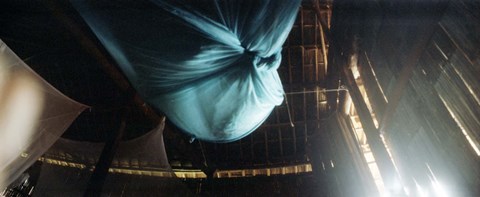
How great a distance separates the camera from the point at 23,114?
399 cm

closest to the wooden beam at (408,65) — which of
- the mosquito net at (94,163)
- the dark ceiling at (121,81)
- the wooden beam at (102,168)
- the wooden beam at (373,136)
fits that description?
the wooden beam at (373,136)

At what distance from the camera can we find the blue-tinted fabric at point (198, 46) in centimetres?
269

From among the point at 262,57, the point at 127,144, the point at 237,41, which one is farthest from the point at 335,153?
the point at 127,144

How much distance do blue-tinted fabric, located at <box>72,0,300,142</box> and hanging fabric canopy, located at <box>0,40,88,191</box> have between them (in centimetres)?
158

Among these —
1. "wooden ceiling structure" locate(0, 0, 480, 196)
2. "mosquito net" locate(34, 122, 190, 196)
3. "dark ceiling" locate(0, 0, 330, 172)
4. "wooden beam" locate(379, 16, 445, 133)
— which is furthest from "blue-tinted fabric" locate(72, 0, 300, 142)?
"mosquito net" locate(34, 122, 190, 196)

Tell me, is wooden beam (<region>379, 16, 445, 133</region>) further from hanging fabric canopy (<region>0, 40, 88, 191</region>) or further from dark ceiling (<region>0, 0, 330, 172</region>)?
hanging fabric canopy (<region>0, 40, 88, 191</region>)

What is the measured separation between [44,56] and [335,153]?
6.72m

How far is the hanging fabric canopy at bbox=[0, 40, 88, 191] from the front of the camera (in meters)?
3.62

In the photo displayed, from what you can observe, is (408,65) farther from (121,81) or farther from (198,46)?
(121,81)

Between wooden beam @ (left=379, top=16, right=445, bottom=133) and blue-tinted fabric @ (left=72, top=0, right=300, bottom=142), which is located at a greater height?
blue-tinted fabric @ (left=72, top=0, right=300, bottom=142)

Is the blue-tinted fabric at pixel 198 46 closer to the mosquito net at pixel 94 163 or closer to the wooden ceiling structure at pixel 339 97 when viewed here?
the wooden ceiling structure at pixel 339 97

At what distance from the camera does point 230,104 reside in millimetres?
3893

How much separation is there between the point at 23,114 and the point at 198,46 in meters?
3.11

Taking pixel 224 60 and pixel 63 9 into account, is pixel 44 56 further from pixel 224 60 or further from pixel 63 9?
pixel 224 60
